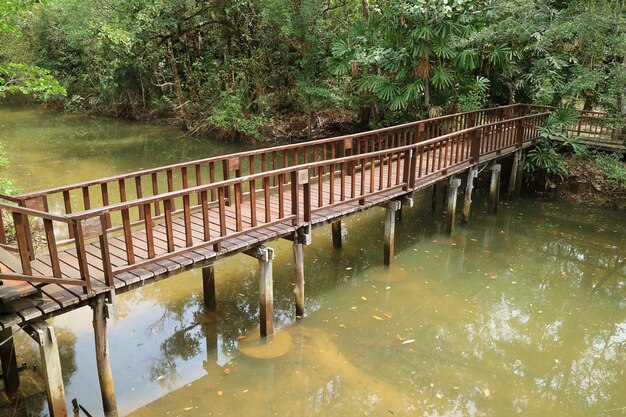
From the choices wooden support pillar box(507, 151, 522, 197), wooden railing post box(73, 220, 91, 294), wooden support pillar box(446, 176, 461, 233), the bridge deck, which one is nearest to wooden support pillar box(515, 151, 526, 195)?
wooden support pillar box(507, 151, 522, 197)

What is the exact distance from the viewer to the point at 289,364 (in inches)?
253

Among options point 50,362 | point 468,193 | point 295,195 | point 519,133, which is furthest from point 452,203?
point 50,362

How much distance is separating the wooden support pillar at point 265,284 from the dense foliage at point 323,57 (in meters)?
4.65

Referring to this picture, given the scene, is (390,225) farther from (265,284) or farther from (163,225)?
(163,225)

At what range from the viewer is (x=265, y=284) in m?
6.79

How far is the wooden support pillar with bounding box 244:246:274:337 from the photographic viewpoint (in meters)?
6.65

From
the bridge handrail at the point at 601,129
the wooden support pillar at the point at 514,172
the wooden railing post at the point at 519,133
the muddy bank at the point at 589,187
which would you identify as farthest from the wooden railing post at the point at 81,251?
the muddy bank at the point at 589,187

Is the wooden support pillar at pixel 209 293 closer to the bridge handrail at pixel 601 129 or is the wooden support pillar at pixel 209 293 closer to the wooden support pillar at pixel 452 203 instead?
the wooden support pillar at pixel 452 203

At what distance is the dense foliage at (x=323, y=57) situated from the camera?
39.5ft

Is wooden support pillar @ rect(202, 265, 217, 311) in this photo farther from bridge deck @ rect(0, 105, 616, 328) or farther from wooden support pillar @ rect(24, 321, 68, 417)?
wooden support pillar @ rect(24, 321, 68, 417)

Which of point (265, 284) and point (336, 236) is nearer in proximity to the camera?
point (265, 284)

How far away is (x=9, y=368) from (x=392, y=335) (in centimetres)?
479

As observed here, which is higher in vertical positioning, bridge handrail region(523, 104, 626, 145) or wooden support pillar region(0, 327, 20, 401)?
bridge handrail region(523, 104, 626, 145)

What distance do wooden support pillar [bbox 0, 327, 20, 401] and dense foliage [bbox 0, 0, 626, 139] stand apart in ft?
13.9
